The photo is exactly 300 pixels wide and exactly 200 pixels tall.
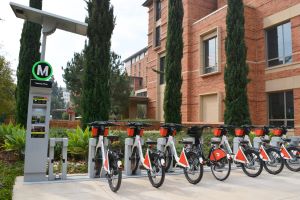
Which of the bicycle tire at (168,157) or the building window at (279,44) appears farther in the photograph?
the building window at (279,44)

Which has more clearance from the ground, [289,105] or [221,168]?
[289,105]

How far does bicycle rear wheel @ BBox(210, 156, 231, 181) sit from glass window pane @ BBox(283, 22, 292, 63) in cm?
1254

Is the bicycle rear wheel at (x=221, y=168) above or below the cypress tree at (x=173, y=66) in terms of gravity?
below

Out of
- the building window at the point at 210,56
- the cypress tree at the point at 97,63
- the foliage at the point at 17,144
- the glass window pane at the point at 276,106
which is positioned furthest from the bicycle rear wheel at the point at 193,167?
the building window at the point at 210,56

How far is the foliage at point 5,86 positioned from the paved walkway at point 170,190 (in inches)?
733

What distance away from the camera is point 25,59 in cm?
1459

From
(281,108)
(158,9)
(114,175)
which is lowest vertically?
(114,175)

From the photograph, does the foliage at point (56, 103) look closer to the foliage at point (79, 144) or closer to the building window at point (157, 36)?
the building window at point (157, 36)

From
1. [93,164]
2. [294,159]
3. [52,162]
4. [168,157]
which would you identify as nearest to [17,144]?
[52,162]

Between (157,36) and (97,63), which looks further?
(157,36)

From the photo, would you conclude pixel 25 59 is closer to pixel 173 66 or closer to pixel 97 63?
pixel 97 63

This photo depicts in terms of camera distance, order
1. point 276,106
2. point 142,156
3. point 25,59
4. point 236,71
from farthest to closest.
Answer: point 276,106 < point 25,59 < point 236,71 < point 142,156

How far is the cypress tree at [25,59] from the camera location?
13970 millimetres

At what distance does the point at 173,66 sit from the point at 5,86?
15121 millimetres
